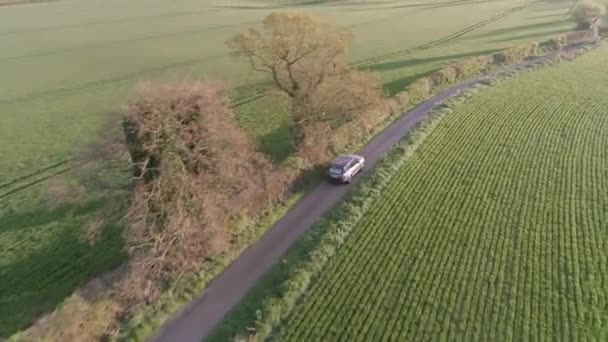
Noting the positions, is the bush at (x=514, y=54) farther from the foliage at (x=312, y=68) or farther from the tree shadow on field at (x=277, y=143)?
the tree shadow on field at (x=277, y=143)

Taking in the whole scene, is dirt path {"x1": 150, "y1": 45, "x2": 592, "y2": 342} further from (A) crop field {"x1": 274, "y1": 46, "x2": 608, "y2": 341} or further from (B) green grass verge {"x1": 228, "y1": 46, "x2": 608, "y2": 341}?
(A) crop field {"x1": 274, "y1": 46, "x2": 608, "y2": 341}

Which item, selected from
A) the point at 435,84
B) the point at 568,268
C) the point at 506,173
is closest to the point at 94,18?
the point at 435,84

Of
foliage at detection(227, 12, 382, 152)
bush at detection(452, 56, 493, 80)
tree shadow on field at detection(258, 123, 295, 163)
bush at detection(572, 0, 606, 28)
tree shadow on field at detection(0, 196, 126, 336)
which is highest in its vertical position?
foliage at detection(227, 12, 382, 152)

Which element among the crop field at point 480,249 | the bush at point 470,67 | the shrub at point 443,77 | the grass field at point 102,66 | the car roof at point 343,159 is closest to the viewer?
the crop field at point 480,249

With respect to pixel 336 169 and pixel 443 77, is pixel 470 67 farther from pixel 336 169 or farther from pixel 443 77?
pixel 336 169

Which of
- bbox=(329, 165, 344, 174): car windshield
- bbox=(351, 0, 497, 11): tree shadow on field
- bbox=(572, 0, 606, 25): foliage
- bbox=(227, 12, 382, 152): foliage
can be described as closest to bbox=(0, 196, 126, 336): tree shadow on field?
bbox=(329, 165, 344, 174): car windshield

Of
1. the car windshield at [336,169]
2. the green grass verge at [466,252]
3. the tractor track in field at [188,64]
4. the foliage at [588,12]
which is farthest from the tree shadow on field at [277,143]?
the foliage at [588,12]

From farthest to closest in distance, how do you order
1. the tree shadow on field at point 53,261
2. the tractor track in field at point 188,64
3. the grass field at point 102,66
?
1. the tractor track in field at point 188,64
2. the grass field at point 102,66
3. the tree shadow on field at point 53,261
